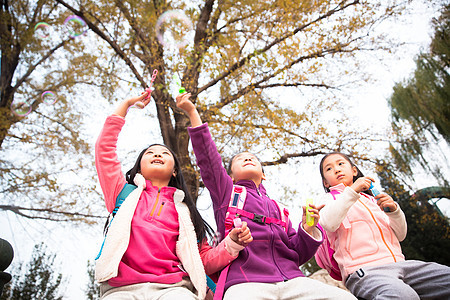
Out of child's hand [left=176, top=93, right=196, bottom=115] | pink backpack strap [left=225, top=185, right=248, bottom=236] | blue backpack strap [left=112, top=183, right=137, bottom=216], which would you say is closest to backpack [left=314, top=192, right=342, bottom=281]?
pink backpack strap [left=225, top=185, right=248, bottom=236]

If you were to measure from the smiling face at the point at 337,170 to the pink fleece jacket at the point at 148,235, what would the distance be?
3.60 ft

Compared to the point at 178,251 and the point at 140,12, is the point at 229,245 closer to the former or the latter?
the point at 178,251

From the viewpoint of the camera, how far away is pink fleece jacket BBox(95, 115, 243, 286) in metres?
1.75

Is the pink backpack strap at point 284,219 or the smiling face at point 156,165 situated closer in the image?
the pink backpack strap at point 284,219

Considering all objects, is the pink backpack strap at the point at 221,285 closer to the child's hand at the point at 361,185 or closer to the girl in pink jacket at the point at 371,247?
the girl in pink jacket at the point at 371,247

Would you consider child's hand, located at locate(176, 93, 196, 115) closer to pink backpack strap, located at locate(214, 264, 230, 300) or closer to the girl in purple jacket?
the girl in purple jacket

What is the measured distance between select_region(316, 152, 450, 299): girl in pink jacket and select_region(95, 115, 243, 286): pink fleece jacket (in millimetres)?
770

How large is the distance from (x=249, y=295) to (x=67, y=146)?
25.3 feet

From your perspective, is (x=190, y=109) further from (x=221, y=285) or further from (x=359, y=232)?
(x=359, y=232)

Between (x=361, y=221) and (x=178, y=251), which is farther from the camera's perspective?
(x=361, y=221)

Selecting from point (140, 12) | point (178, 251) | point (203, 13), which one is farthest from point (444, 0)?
point (178, 251)

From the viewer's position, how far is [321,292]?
1585 mm

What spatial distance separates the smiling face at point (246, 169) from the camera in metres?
2.37

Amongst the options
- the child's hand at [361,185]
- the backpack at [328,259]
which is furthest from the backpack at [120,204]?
the child's hand at [361,185]
